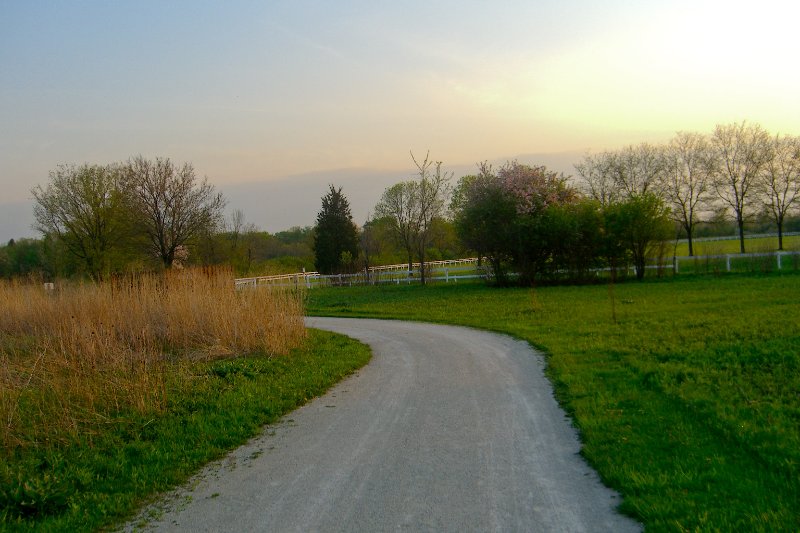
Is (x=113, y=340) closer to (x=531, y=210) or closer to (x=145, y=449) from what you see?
(x=145, y=449)

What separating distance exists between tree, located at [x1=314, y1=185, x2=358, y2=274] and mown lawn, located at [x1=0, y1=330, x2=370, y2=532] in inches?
1802

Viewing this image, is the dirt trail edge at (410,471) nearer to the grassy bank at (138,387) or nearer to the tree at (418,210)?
the grassy bank at (138,387)

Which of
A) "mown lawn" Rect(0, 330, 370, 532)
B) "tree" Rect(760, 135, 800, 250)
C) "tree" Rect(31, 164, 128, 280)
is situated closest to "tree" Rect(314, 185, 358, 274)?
"tree" Rect(31, 164, 128, 280)

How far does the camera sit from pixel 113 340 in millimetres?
10453

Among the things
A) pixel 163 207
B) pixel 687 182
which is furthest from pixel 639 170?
pixel 163 207

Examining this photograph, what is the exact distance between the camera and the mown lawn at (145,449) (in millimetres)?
5188

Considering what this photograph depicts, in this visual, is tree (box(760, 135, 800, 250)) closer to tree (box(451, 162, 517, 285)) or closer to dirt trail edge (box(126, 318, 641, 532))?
tree (box(451, 162, 517, 285))

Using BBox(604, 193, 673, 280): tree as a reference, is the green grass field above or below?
below

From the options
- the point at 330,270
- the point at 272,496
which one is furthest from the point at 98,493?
the point at 330,270

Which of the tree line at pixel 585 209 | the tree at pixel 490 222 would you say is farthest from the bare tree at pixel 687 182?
the tree at pixel 490 222

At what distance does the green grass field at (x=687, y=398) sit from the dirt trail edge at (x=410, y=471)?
1.25 ft

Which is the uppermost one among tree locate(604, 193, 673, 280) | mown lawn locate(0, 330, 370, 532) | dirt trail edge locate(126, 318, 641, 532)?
tree locate(604, 193, 673, 280)

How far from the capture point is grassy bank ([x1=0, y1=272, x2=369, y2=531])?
5.64 metres

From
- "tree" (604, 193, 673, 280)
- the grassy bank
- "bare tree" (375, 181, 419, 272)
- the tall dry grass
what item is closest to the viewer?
the grassy bank
